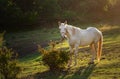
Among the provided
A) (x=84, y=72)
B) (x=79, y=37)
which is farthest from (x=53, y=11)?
(x=84, y=72)

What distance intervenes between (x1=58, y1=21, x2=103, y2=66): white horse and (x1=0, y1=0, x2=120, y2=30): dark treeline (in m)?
29.3

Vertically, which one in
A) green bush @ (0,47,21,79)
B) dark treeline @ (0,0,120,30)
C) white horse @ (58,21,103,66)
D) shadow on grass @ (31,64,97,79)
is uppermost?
dark treeline @ (0,0,120,30)

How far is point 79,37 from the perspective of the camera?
16.0 m

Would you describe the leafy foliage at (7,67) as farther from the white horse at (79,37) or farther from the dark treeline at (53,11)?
the dark treeline at (53,11)

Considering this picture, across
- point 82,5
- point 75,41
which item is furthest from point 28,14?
point 75,41

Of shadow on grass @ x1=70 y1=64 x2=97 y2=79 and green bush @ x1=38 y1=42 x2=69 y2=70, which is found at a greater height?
green bush @ x1=38 y1=42 x2=69 y2=70

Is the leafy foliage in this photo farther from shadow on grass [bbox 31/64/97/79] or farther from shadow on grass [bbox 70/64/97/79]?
shadow on grass [bbox 70/64/97/79]

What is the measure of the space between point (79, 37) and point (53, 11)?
37.0 metres

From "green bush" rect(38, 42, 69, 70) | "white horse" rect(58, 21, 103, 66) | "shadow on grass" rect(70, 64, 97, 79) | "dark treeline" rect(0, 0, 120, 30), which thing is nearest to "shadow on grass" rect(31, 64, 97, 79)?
"shadow on grass" rect(70, 64, 97, 79)

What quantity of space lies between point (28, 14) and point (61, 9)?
1044cm

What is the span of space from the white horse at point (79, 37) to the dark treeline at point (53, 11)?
2929 cm

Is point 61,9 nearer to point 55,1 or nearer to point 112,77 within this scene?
point 55,1

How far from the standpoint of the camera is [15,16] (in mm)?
45562

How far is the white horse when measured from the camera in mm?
15393
